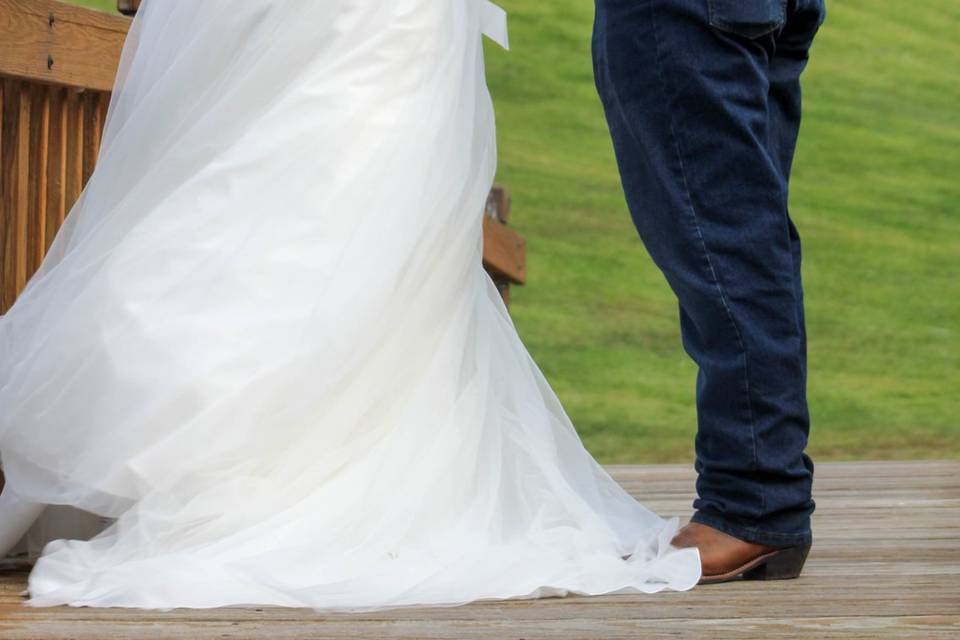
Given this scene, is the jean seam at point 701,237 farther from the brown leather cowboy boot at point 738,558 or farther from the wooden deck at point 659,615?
the wooden deck at point 659,615

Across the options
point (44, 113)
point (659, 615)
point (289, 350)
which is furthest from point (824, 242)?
point (659, 615)

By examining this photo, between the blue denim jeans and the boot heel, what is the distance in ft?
0.05

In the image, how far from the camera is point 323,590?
64.2 inches

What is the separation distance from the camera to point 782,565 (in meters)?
1.86

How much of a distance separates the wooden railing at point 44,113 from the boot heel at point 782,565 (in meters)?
1.21

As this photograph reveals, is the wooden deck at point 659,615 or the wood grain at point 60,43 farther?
the wood grain at point 60,43

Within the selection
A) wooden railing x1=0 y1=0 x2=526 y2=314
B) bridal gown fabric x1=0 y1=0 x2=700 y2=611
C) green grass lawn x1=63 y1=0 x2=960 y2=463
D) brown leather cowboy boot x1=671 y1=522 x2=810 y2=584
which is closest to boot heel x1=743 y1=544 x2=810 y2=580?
brown leather cowboy boot x1=671 y1=522 x2=810 y2=584

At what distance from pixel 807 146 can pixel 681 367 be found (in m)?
4.45

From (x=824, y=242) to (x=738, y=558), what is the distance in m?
7.41

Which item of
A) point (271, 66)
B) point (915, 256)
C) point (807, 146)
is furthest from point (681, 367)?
point (271, 66)

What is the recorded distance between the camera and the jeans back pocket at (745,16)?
70.5 inches

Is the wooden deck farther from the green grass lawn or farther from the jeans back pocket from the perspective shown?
the green grass lawn

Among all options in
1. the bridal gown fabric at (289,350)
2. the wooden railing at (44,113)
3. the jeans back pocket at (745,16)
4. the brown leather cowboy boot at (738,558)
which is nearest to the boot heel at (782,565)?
the brown leather cowboy boot at (738,558)

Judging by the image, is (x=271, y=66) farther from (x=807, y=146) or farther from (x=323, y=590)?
(x=807, y=146)
